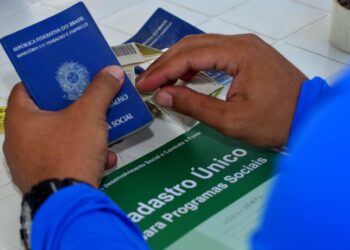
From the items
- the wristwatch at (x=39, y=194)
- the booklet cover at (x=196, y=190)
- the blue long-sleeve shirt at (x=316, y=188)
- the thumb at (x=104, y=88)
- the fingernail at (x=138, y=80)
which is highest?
the blue long-sleeve shirt at (x=316, y=188)

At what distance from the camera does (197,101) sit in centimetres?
71

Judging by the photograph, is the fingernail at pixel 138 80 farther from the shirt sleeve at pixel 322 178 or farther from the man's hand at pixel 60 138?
the shirt sleeve at pixel 322 178

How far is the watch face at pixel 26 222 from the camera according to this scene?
0.54 meters

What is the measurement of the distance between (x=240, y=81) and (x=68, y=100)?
18 centimetres

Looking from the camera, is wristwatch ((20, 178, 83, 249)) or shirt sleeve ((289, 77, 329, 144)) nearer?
wristwatch ((20, 178, 83, 249))

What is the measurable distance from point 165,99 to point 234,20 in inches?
13.1

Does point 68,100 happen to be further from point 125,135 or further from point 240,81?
point 240,81

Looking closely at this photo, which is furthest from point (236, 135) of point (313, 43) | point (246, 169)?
point (313, 43)

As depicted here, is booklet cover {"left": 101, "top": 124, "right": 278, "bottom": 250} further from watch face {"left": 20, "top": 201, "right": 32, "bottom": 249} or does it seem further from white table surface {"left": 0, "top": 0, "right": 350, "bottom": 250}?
white table surface {"left": 0, "top": 0, "right": 350, "bottom": 250}

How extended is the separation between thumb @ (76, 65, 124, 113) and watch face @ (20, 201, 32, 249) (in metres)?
0.13

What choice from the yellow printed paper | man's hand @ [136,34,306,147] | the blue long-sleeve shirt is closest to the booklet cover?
man's hand @ [136,34,306,147]

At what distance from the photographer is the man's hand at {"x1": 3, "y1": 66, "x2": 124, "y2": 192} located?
22.8 inches

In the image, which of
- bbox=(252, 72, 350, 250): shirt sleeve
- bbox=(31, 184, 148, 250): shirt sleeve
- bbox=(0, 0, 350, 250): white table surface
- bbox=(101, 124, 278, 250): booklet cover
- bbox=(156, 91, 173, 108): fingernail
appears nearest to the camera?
bbox=(252, 72, 350, 250): shirt sleeve

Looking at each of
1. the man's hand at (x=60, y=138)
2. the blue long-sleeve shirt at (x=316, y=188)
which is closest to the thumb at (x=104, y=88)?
the man's hand at (x=60, y=138)
